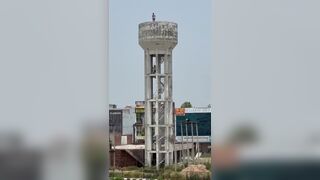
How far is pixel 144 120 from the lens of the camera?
8953mm

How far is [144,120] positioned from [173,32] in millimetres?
2075

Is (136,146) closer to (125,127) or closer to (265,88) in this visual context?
(125,127)

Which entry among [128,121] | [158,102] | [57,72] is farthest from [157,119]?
[57,72]

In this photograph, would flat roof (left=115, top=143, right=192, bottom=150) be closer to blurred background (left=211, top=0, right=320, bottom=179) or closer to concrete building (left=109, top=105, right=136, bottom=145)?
concrete building (left=109, top=105, right=136, bottom=145)

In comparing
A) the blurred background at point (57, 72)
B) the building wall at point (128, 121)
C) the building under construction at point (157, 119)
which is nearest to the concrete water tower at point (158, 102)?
the building under construction at point (157, 119)

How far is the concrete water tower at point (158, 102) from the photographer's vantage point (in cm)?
827

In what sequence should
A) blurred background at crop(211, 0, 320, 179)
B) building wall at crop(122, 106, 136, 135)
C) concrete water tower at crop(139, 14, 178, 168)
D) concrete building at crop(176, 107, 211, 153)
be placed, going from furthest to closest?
building wall at crop(122, 106, 136, 135) < concrete building at crop(176, 107, 211, 153) < concrete water tower at crop(139, 14, 178, 168) < blurred background at crop(211, 0, 320, 179)

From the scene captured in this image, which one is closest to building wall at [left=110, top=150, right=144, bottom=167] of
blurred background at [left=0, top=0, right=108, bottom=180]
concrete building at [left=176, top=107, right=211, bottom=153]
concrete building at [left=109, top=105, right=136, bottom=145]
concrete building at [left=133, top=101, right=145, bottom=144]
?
concrete building at [left=109, top=105, right=136, bottom=145]

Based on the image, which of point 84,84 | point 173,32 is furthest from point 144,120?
point 84,84

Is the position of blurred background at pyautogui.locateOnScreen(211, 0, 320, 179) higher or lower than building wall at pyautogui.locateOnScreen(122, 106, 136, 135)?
higher

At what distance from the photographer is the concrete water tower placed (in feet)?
27.1

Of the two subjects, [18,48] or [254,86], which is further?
[18,48]

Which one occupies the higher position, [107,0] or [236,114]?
[107,0]

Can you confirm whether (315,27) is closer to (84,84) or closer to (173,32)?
(84,84)
